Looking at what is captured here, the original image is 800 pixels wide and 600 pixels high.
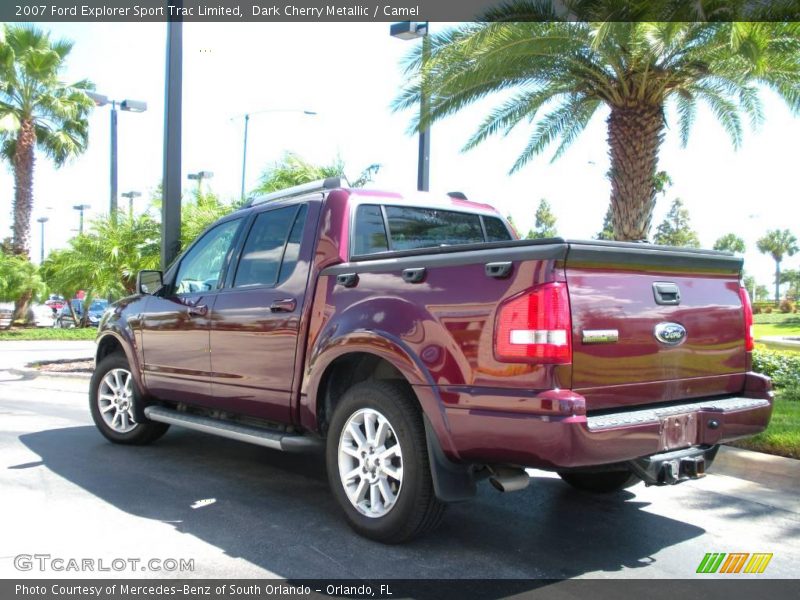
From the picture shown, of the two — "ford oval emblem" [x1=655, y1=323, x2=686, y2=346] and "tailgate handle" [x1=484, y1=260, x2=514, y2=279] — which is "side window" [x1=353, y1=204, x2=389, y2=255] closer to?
"tailgate handle" [x1=484, y1=260, x2=514, y2=279]

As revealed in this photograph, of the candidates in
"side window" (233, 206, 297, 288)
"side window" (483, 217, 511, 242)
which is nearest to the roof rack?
"side window" (233, 206, 297, 288)

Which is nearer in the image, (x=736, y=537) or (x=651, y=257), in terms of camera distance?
(x=651, y=257)

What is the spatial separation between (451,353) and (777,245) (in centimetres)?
9203

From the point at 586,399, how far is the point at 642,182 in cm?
834

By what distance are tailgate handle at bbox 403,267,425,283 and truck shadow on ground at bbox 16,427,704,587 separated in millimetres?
1465

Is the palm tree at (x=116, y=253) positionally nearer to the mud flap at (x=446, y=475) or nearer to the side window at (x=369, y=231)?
the side window at (x=369, y=231)

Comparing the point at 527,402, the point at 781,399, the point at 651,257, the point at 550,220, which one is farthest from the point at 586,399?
the point at 550,220

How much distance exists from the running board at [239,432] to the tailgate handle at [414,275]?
1.31m

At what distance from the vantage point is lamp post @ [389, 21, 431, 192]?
1026 centimetres

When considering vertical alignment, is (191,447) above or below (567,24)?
below

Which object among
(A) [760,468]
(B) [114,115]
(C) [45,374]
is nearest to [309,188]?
(A) [760,468]

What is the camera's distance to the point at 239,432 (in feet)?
16.3

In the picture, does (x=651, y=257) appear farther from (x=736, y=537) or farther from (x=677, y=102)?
(x=677, y=102)

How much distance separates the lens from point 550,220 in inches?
3617
